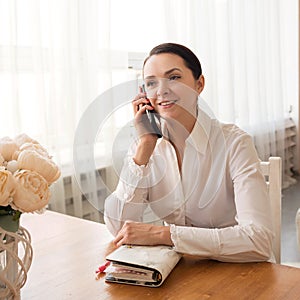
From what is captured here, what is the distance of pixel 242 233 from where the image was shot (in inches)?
46.4

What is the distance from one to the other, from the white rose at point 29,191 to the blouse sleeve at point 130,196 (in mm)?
598

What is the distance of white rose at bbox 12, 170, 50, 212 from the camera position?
757 millimetres

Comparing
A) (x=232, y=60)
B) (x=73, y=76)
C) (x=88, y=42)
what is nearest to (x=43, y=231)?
(x=73, y=76)

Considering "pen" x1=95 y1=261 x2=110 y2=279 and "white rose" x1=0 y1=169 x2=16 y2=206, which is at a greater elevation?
"white rose" x1=0 y1=169 x2=16 y2=206

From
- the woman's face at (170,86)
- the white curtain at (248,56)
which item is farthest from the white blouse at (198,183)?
the white curtain at (248,56)

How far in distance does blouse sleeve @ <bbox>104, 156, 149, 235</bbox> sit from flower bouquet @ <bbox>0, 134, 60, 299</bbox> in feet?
1.74

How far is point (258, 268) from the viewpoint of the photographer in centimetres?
109

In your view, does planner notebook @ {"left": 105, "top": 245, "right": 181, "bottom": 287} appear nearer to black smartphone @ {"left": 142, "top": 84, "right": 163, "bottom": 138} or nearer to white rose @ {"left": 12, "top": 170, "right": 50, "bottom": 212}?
white rose @ {"left": 12, "top": 170, "right": 50, "bottom": 212}

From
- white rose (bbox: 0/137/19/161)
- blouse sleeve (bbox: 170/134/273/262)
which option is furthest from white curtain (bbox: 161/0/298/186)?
white rose (bbox: 0/137/19/161)

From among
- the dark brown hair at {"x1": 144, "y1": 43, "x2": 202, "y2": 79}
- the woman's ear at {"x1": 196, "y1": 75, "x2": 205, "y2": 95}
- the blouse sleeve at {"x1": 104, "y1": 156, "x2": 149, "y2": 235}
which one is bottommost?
the blouse sleeve at {"x1": 104, "y1": 156, "x2": 149, "y2": 235}

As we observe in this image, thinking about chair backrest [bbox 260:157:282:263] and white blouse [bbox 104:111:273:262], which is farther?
chair backrest [bbox 260:157:282:263]

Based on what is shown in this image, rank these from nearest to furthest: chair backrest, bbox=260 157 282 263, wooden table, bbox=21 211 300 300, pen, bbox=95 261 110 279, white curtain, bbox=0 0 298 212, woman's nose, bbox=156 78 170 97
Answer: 1. wooden table, bbox=21 211 300 300
2. pen, bbox=95 261 110 279
3. woman's nose, bbox=156 78 170 97
4. chair backrest, bbox=260 157 282 263
5. white curtain, bbox=0 0 298 212

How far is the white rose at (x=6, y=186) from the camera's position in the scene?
737mm

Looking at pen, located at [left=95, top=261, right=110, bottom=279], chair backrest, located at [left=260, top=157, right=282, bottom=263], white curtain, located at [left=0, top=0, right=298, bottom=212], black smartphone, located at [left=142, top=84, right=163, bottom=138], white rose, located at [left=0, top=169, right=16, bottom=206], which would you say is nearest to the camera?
white rose, located at [left=0, top=169, right=16, bottom=206]
